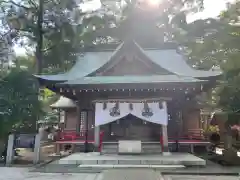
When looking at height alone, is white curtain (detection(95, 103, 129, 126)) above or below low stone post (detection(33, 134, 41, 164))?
above

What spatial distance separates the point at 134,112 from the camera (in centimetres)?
1055

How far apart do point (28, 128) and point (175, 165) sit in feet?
24.4

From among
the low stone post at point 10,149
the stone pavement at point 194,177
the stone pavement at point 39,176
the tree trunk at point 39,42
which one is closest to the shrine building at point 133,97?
the tree trunk at point 39,42

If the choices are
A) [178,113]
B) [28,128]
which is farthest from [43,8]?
[178,113]

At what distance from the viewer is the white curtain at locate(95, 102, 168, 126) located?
10.4 metres

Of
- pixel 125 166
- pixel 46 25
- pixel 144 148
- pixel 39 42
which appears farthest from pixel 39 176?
pixel 46 25

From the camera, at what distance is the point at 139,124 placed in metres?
12.2

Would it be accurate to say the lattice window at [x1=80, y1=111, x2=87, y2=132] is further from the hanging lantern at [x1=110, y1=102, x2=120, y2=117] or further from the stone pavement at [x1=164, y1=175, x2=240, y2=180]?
the stone pavement at [x1=164, y1=175, x2=240, y2=180]

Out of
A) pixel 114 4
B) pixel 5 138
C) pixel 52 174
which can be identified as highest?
pixel 114 4

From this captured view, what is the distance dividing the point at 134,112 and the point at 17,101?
5248 millimetres

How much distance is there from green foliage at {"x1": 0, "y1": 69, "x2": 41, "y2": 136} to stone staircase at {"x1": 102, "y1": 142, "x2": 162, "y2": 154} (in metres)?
3.68

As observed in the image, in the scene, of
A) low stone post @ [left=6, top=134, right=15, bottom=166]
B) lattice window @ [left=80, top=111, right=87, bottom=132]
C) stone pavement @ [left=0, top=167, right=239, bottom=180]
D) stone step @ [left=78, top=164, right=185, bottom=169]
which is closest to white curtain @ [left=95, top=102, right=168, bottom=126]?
lattice window @ [left=80, top=111, right=87, bottom=132]

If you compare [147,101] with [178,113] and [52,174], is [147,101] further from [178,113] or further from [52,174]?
[52,174]

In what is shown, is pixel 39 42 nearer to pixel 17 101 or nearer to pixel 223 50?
pixel 17 101
